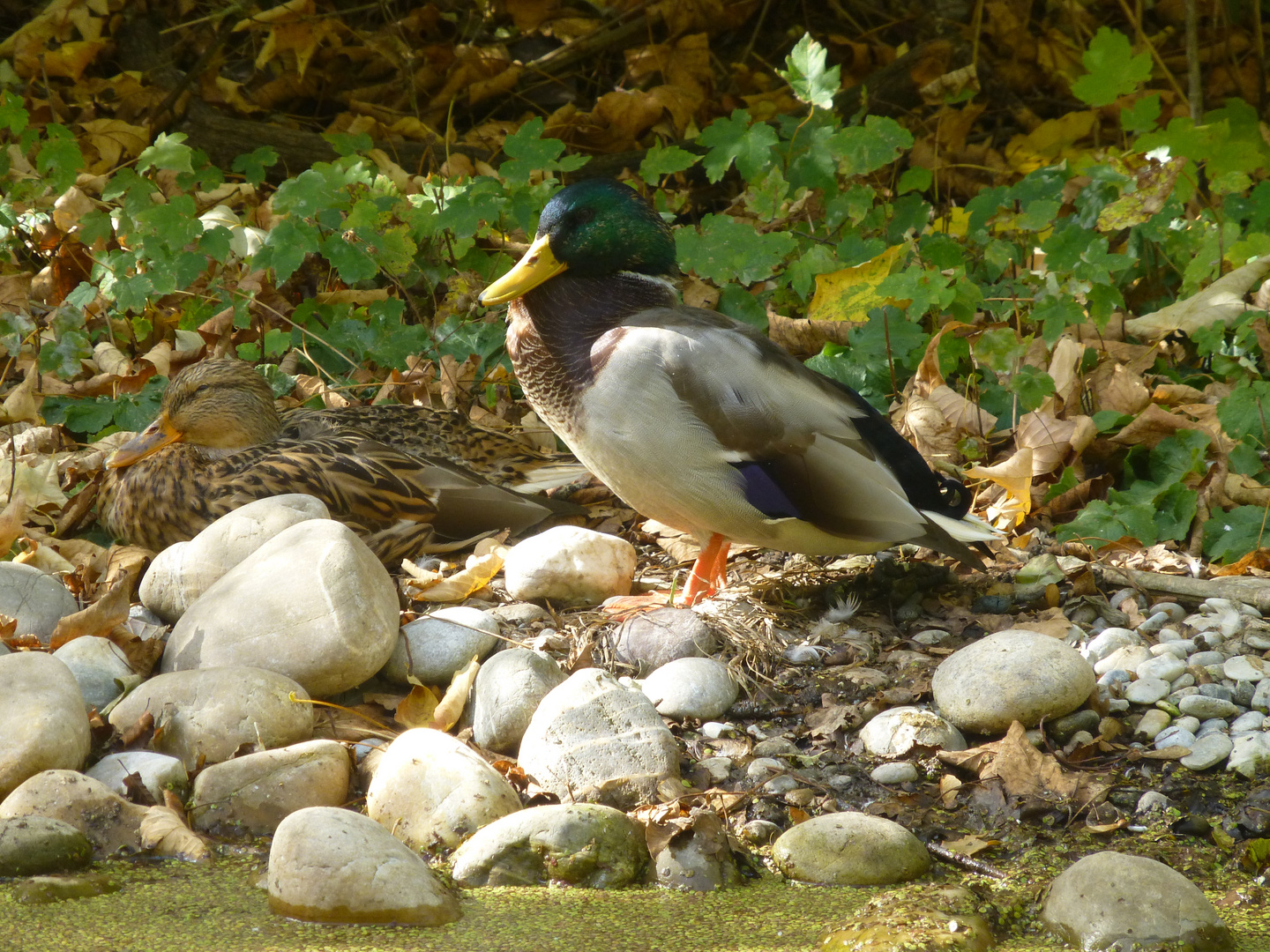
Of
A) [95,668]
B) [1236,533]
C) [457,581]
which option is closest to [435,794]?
[95,668]

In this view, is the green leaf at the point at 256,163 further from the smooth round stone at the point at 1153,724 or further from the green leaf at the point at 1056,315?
the smooth round stone at the point at 1153,724

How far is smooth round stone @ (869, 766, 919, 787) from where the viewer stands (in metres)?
2.80

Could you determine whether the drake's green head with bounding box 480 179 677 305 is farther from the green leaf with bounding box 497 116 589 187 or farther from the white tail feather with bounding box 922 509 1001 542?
the green leaf with bounding box 497 116 589 187

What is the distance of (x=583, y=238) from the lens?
139 inches

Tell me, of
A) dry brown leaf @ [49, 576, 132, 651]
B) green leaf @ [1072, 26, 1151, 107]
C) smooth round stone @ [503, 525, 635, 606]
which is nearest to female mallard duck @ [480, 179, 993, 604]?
smooth round stone @ [503, 525, 635, 606]

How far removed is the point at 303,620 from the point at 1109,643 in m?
1.89

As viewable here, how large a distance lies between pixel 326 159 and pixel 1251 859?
5324 millimetres

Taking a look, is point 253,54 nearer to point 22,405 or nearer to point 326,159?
point 326,159

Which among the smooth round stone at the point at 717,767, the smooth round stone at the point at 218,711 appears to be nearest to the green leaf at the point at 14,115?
the smooth round stone at the point at 218,711

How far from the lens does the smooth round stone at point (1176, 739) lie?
9.32 feet

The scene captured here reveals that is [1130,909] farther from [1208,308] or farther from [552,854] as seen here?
[1208,308]

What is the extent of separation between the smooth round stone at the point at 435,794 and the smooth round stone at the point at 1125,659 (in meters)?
1.41

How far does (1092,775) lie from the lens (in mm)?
2768

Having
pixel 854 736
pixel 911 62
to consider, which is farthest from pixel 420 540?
pixel 911 62
